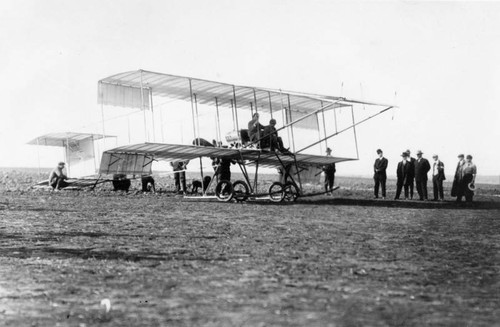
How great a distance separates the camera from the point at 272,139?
1633cm

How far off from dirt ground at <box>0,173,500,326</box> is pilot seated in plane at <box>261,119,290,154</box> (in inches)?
249

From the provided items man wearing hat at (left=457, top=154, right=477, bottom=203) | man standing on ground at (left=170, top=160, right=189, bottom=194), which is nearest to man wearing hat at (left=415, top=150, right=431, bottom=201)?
man wearing hat at (left=457, top=154, right=477, bottom=203)

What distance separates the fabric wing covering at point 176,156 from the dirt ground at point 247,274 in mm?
5694

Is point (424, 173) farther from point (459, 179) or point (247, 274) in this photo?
point (247, 274)

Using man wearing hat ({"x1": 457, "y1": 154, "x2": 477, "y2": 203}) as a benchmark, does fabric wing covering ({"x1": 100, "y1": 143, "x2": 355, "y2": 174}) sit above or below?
above

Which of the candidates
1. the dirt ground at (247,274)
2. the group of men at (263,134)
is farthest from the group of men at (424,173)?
the dirt ground at (247,274)

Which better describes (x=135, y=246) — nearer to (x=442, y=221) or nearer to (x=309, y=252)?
(x=309, y=252)

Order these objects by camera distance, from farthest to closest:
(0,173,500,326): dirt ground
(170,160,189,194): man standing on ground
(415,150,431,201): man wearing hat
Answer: (170,160,189,194): man standing on ground, (415,150,431,201): man wearing hat, (0,173,500,326): dirt ground

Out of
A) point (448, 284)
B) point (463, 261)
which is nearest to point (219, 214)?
point (463, 261)

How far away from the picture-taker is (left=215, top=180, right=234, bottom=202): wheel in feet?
54.3

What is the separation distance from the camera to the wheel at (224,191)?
54.3ft

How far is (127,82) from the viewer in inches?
639

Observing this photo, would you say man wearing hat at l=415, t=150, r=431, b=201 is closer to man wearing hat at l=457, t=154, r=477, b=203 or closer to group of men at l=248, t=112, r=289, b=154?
man wearing hat at l=457, t=154, r=477, b=203

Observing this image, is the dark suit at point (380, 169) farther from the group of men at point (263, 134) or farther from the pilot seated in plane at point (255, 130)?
the pilot seated in plane at point (255, 130)
